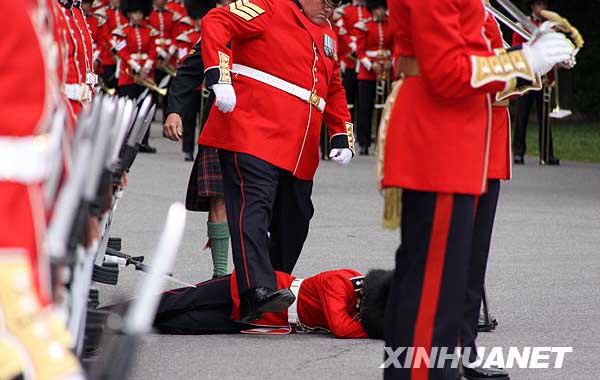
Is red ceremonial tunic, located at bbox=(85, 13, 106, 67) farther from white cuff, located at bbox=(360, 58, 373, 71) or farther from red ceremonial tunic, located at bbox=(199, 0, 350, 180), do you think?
red ceremonial tunic, located at bbox=(199, 0, 350, 180)

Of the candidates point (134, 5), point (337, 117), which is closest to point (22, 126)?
point (337, 117)

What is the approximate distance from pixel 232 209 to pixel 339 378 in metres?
1.11

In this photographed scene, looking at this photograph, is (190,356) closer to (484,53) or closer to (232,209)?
(232,209)

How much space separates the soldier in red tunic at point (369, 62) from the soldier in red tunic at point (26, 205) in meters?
15.3

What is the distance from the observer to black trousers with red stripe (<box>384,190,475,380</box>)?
13.3ft

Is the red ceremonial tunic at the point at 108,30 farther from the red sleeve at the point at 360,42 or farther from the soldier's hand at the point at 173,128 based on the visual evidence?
the soldier's hand at the point at 173,128

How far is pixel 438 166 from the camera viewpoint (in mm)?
4062

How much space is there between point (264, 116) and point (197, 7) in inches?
616

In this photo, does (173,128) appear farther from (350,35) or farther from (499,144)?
(350,35)

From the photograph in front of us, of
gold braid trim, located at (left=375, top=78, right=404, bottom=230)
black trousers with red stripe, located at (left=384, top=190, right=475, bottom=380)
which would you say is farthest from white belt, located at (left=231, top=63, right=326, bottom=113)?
black trousers with red stripe, located at (left=384, top=190, right=475, bottom=380)

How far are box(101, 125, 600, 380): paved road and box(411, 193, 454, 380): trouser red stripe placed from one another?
118 cm

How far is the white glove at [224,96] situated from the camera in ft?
19.2

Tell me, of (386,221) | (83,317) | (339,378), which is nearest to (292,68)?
(339,378)

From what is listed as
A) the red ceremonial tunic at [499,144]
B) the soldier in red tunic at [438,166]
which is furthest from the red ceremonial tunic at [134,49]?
the soldier in red tunic at [438,166]
